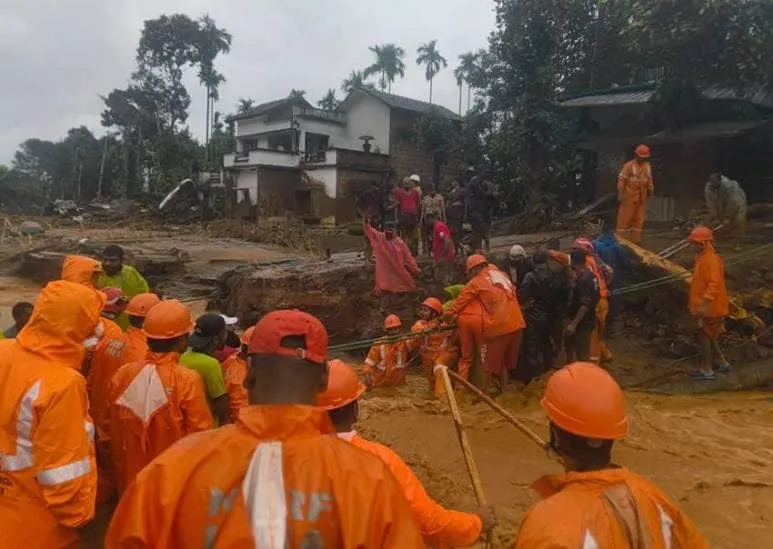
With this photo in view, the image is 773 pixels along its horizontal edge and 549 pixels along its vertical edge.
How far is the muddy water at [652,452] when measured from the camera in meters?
4.41

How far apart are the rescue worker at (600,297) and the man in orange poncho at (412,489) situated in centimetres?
526

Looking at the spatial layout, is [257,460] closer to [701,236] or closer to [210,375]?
[210,375]

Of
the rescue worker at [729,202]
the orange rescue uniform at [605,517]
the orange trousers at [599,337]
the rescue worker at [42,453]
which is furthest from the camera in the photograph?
the rescue worker at [729,202]

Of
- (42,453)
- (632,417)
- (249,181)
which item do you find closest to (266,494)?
(42,453)

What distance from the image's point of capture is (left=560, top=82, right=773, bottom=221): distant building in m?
13.5

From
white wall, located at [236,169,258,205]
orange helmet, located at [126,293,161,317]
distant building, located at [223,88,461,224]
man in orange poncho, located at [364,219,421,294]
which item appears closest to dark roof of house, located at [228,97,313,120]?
distant building, located at [223,88,461,224]

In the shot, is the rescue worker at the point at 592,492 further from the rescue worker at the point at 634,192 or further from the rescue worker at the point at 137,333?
the rescue worker at the point at 634,192

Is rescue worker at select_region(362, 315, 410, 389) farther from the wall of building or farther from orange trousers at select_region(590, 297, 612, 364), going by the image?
the wall of building

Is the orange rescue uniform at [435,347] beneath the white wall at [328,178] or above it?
beneath

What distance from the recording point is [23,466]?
235 centimetres

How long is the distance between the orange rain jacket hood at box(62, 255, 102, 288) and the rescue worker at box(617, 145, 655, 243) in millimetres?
8465

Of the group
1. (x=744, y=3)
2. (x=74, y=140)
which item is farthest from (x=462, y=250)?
(x=74, y=140)

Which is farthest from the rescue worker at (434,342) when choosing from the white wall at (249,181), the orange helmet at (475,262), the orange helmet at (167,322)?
the white wall at (249,181)

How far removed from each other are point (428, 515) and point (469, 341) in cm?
488
